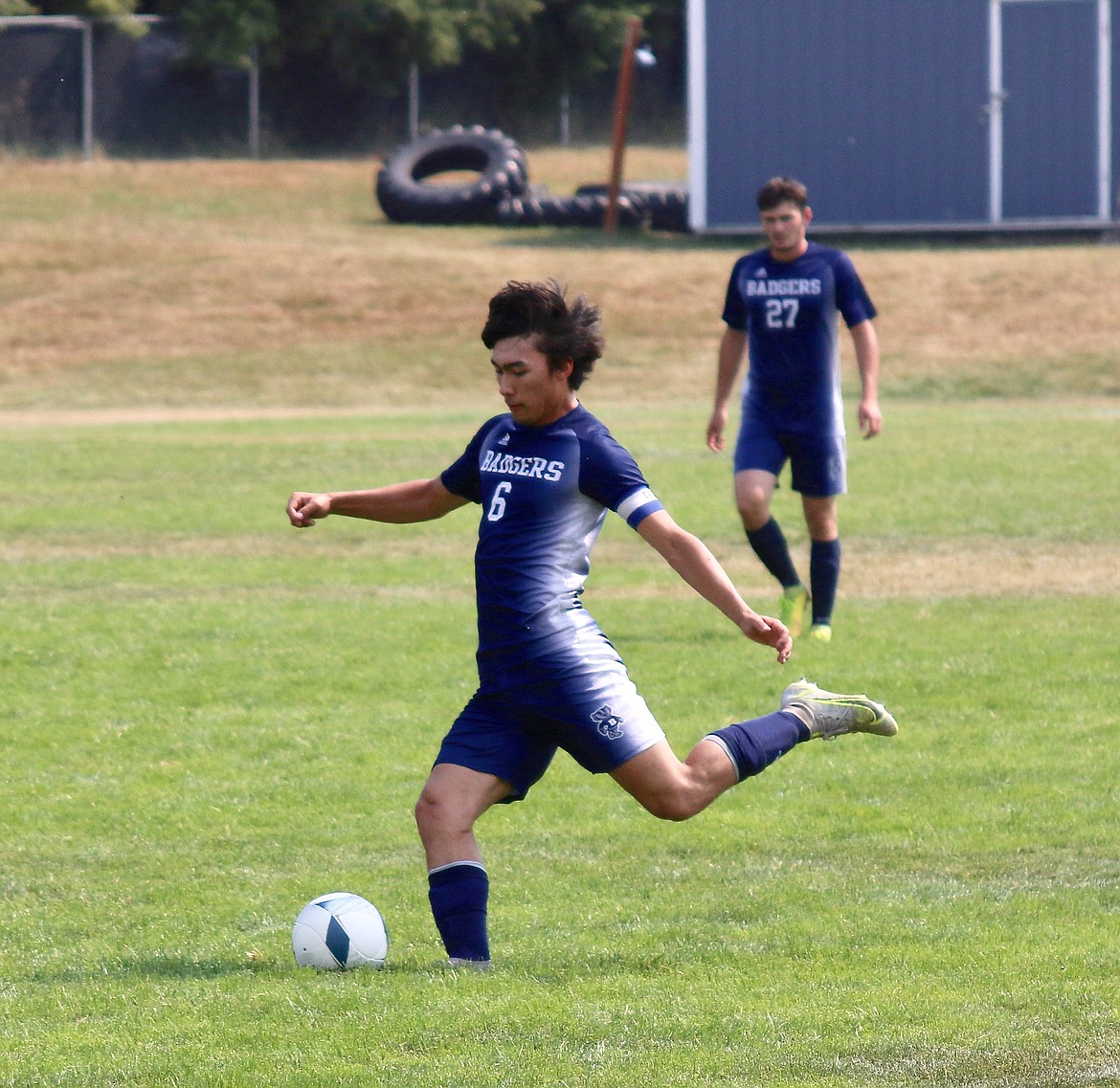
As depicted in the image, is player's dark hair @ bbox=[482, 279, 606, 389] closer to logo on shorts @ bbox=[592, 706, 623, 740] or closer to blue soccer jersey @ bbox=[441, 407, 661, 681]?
blue soccer jersey @ bbox=[441, 407, 661, 681]

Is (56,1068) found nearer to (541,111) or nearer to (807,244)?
(807,244)

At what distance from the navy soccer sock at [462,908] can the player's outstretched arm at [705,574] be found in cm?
98

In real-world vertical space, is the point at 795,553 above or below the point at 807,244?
below

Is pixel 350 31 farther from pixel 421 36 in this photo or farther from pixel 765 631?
pixel 765 631

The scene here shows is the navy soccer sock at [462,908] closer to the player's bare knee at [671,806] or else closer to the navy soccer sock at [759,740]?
the player's bare knee at [671,806]

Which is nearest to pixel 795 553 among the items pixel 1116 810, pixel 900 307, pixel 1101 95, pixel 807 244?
pixel 807 244

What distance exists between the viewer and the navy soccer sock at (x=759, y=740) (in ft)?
17.3

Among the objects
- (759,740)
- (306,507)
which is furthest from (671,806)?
(306,507)

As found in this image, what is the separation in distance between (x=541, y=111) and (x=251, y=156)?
9.37 meters

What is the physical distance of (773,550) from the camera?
31.7 feet

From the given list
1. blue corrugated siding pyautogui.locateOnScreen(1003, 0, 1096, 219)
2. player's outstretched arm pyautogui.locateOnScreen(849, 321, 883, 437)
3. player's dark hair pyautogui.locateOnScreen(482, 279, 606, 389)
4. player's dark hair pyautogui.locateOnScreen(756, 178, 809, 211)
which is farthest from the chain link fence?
player's dark hair pyautogui.locateOnScreen(482, 279, 606, 389)

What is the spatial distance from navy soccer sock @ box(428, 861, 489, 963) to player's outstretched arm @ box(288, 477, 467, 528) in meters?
1.10

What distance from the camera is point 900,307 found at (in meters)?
25.6

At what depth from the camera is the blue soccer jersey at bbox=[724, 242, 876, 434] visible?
9461 millimetres
